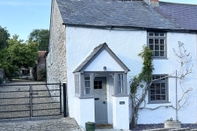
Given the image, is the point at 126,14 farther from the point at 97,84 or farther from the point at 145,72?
the point at 97,84

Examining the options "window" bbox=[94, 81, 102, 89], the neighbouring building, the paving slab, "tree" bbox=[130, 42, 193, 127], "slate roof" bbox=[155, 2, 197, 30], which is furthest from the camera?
the neighbouring building

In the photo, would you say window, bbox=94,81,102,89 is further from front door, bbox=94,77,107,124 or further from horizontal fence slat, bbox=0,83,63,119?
horizontal fence slat, bbox=0,83,63,119

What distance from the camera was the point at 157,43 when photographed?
13.8 meters

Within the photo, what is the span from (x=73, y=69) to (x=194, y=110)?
745 cm

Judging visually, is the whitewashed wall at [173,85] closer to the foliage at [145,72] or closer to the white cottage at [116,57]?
the white cottage at [116,57]

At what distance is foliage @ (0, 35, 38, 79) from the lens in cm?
3944

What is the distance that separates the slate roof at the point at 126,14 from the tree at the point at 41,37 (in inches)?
2211

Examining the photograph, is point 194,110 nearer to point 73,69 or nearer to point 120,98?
point 120,98

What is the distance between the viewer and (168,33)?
13789 millimetres

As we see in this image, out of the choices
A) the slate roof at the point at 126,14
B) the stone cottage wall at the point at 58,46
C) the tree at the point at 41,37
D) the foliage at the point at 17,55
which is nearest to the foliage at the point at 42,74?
the foliage at the point at 17,55

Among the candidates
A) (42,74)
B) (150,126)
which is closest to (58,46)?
(150,126)

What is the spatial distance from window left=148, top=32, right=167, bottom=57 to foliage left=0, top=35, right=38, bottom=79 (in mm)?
30031

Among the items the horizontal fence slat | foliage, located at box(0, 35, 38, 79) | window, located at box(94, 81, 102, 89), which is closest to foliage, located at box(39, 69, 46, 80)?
foliage, located at box(0, 35, 38, 79)

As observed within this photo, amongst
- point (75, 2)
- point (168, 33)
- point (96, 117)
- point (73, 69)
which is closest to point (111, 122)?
point (96, 117)
